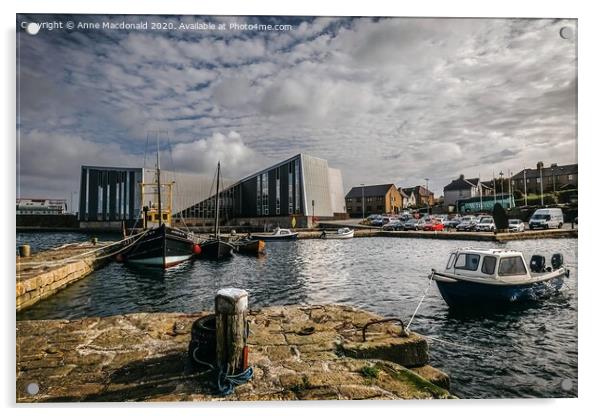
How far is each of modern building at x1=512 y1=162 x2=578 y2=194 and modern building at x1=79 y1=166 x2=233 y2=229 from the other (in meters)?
4.28

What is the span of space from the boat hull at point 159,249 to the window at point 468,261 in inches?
295

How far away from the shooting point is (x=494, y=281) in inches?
194

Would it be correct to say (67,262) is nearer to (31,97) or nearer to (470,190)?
(31,97)

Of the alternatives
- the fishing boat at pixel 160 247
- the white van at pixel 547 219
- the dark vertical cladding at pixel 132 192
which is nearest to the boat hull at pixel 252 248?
the fishing boat at pixel 160 247

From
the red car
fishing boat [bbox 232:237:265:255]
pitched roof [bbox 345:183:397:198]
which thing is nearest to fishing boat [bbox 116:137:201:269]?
fishing boat [bbox 232:237:265:255]

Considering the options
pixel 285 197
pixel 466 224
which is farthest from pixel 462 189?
pixel 285 197

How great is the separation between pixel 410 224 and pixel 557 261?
2.20 metres

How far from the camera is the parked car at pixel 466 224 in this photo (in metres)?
5.40

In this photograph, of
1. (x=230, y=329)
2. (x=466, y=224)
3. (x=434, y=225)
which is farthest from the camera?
(x=434, y=225)

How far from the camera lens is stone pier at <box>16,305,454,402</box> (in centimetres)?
279

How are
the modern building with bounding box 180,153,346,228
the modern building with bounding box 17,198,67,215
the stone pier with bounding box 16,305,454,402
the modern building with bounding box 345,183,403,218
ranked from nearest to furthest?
the stone pier with bounding box 16,305,454,402
the modern building with bounding box 17,198,67,215
the modern building with bounding box 180,153,346,228
the modern building with bounding box 345,183,403,218

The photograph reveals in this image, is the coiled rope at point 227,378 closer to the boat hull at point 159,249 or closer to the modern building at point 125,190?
the modern building at point 125,190

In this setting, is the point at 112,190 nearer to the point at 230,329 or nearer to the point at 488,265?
the point at 230,329

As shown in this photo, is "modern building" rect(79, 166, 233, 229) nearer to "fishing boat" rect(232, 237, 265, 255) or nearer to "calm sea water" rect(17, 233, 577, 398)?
"calm sea water" rect(17, 233, 577, 398)
